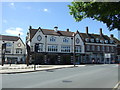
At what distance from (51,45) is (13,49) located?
13168mm

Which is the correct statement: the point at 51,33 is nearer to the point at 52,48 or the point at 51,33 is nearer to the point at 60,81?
the point at 52,48

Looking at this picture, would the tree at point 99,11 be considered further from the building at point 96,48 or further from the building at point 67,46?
the building at point 96,48

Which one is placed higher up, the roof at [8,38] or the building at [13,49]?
the roof at [8,38]

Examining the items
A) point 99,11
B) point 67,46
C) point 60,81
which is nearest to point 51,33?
point 67,46

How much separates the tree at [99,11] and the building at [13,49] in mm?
50469

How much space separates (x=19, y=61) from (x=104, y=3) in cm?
5261

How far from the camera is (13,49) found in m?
58.3

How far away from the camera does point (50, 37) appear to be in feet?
179

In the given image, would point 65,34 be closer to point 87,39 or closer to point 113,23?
point 87,39

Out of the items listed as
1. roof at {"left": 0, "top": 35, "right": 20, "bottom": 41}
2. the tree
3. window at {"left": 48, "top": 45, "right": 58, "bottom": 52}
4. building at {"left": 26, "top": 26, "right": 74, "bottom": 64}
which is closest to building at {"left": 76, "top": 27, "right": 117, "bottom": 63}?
building at {"left": 26, "top": 26, "right": 74, "bottom": 64}

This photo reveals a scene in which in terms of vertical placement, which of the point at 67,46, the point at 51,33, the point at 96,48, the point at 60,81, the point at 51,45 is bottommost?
the point at 60,81

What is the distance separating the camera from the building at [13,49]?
5684 centimetres

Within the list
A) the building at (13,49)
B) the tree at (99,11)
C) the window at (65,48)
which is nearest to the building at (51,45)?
the window at (65,48)

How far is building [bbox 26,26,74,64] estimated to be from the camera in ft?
171
